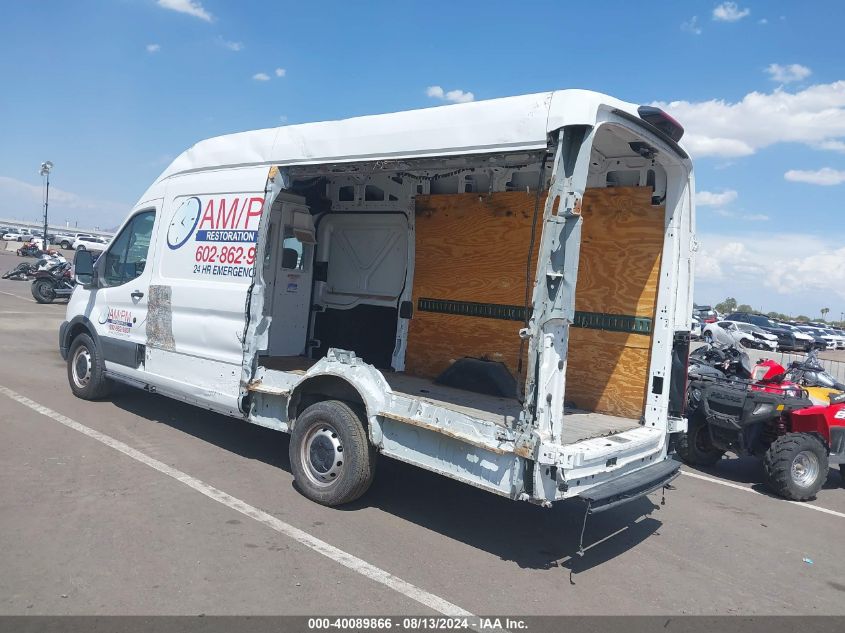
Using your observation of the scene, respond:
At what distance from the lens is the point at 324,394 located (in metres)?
5.31

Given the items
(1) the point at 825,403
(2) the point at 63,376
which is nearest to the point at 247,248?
(2) the point at 63,376

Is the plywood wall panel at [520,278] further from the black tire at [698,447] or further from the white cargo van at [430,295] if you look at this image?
the black tire at [698,447]

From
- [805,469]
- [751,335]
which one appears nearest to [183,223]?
[805,469]

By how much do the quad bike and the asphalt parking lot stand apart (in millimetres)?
390

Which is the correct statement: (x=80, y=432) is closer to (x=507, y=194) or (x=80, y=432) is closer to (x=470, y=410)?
(x=470, y=410)

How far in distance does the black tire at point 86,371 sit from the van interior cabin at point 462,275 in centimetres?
204

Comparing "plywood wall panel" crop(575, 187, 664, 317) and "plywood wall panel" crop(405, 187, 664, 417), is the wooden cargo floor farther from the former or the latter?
"plywood wall panel" crop(575, 187, 664, 317)

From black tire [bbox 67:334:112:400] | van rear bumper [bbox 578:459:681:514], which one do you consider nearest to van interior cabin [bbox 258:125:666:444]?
van rear bumper [bbox 578:459:681:514]

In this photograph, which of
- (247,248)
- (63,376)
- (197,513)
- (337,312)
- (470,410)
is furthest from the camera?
(63,376)

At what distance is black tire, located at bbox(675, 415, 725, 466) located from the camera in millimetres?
7766

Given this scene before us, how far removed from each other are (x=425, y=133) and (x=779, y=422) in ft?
16.8

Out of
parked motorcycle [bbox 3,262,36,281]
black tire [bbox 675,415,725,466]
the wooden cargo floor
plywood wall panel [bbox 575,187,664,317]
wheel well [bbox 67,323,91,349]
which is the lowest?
black tire [bbox 675,415,725,466]

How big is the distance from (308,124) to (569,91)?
2.39 metres
